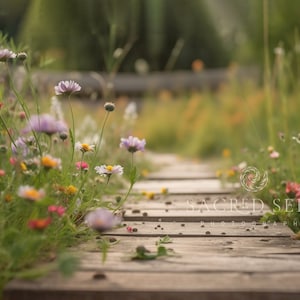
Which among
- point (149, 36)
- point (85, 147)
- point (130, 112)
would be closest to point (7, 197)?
point (85, 147)

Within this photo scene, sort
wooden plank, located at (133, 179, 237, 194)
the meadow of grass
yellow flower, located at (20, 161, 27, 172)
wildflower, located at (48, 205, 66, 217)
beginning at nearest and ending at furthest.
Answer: the meadow of grass → wildflower, located at (48, 205, 66, 217) → yellow flower, located at (20, 161, 27, 172) → wooden plank, located at (133, 179, 237, 194)

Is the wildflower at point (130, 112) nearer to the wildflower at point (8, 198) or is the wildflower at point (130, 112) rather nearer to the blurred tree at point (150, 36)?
the wildflower at point (8, 198)

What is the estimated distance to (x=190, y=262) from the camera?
1628 millimetres

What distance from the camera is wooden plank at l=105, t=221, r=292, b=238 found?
80.0 inches

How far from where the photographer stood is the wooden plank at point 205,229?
203 cm

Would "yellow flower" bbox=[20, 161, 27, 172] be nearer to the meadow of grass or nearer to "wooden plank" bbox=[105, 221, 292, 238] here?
the meadow of grass

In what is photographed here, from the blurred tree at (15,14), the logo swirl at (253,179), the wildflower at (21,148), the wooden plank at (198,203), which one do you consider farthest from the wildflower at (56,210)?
the blurred tree at (15,14)

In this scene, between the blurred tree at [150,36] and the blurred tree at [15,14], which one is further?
the blurred tree at [15,14]

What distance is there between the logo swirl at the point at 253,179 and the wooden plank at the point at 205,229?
58 centimetres

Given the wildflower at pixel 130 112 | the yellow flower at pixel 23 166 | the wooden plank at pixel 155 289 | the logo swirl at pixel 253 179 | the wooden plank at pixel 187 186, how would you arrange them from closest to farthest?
the wooden plank at pixel 155 289
the yellow flower at pixel 23 166
the logo swirl at pixel 253 179
the wooden plank at pixel 187 186
the wildflower at pixel 130 112

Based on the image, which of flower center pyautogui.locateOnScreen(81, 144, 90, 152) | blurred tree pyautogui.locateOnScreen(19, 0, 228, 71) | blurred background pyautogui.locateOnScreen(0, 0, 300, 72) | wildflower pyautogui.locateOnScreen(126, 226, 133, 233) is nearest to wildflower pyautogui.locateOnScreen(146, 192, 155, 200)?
wildflower pyautogui.locateOnScreen(126, 226, 133, 233)

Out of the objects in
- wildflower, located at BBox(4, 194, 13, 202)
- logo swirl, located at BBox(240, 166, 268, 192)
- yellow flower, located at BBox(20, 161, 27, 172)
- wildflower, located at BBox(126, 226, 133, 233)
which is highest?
logo swirl, located at BBox(240, 166, 268, 192)

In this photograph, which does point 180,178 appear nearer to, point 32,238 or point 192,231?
point 192,231

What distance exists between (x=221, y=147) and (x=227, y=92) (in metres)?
1.07
